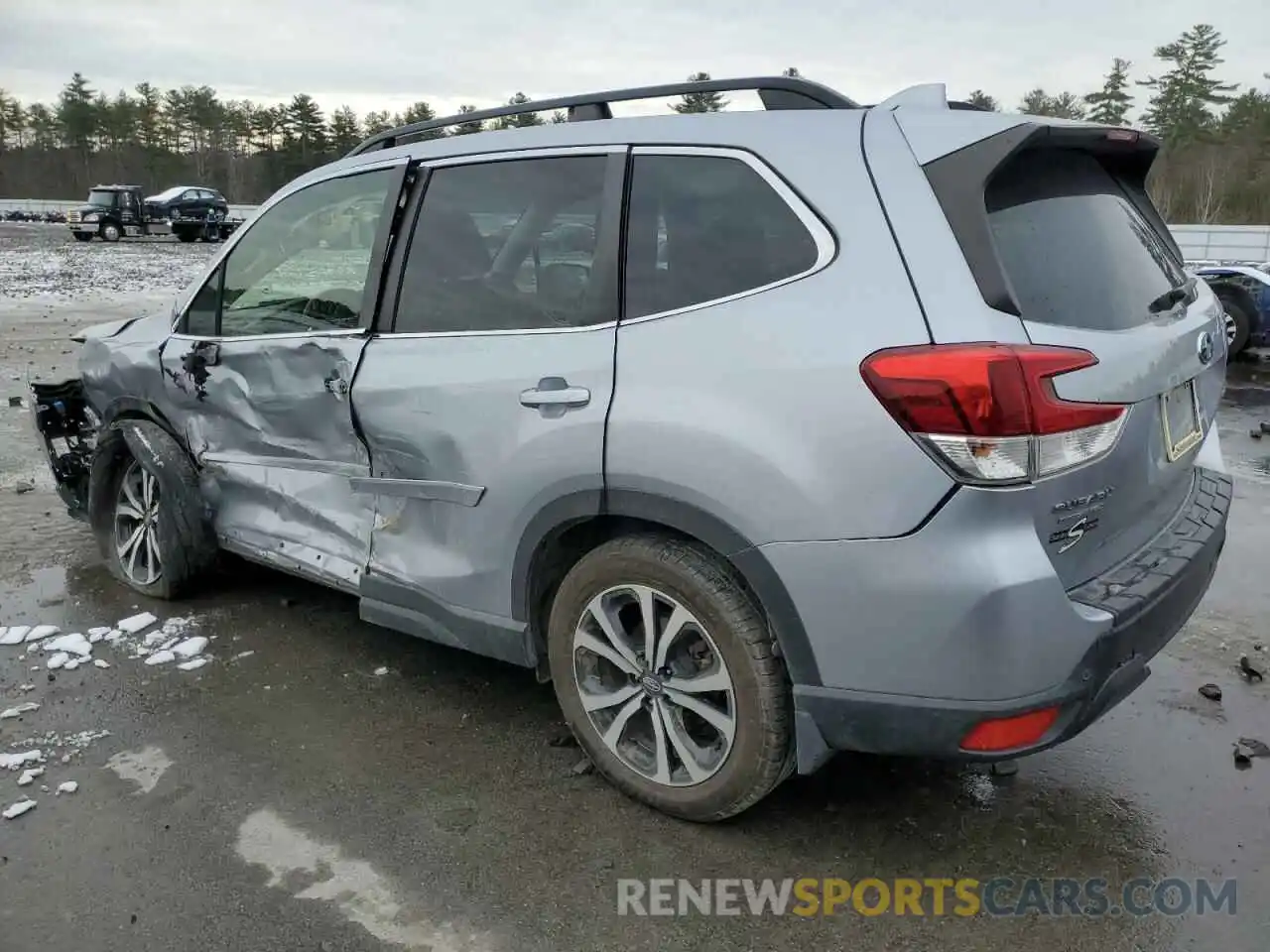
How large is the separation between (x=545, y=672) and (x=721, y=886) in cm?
92

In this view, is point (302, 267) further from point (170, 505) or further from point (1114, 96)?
point (1114, 96)

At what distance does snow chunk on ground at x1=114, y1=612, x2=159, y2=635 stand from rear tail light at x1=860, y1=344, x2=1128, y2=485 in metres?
3.53

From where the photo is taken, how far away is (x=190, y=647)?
4.21 metres

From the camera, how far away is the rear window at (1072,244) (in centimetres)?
250

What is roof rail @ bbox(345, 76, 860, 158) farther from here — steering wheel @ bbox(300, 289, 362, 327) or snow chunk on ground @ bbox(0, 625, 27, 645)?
snow chunk on ground @ bbox(0, 625, 27, 645)

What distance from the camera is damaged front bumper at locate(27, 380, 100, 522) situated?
203 inches

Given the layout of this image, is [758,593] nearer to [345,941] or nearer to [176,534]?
[345,941]

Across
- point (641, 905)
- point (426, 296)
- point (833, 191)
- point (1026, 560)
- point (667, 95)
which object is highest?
point (667, 95)

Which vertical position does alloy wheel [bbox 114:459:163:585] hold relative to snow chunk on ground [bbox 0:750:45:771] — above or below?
above

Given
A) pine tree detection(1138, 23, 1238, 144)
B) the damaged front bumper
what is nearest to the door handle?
the damaged front bumper

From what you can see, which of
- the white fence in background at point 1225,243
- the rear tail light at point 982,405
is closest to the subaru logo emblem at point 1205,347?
the rear tail light at point 982,405

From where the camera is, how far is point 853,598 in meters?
2.42

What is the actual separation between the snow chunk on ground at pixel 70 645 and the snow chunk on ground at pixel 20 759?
0.78 m

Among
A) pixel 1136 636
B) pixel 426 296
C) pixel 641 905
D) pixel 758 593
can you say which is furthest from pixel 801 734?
pixel 426 296
